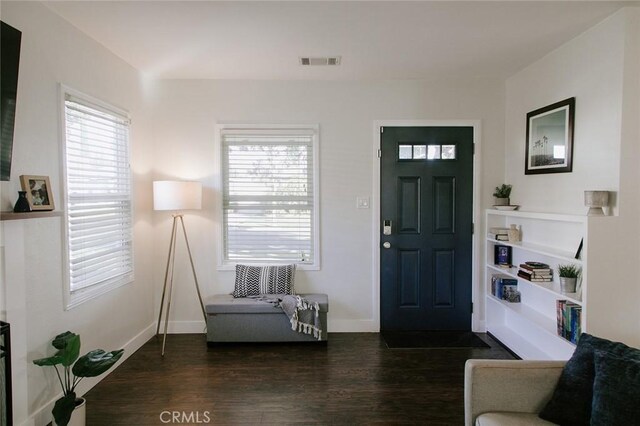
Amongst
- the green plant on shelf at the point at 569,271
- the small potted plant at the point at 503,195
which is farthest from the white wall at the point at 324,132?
the green plant on shelf at the point at 569,271

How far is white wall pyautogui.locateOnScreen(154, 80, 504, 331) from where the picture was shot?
3.69 meters

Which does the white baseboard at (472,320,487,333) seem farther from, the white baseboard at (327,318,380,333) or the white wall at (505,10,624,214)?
the white wall at (505,10,624,214)

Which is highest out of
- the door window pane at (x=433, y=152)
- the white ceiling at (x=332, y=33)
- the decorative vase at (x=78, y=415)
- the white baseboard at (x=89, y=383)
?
the white ceiling at (x=332, y=33)

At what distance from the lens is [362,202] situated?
374 cm

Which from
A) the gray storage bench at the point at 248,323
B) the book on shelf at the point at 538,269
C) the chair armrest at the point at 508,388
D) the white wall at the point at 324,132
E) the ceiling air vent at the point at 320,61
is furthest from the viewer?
the white wall at the point at 324,132

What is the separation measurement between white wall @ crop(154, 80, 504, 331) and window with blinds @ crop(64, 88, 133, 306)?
1.80 feet

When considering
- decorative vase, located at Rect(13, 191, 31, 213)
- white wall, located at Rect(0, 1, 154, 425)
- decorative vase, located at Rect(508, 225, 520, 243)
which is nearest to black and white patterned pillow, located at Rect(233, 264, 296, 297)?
white wall, located at Rect(0, 1, 154, 425)

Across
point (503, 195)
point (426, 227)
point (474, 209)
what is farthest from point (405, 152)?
point (503, 195)

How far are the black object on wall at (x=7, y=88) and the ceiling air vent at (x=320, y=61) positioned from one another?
1.92 m

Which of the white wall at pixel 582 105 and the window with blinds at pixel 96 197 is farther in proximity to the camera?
the window with blinds at pixel 96 197

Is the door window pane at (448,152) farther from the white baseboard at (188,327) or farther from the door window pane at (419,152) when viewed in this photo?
the white baseboard at (188,327)

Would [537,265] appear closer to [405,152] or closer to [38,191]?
[405,152]

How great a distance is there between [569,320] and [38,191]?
3539 mm

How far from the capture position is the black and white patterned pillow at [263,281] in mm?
3604
